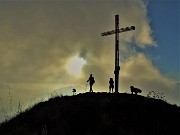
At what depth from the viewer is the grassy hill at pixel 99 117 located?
24.7 meters

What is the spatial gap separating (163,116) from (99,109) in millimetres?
4670

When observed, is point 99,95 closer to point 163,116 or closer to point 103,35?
point 163,116

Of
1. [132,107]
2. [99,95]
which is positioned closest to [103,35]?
[99,95]

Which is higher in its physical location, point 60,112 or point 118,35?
point 118,35

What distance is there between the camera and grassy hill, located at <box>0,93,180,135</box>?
2470 centimetres

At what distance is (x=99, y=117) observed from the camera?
84.4 ft

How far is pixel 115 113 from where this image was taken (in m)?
26.2

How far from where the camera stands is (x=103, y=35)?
36094mm

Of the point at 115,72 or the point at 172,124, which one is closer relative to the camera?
the point at 172,124

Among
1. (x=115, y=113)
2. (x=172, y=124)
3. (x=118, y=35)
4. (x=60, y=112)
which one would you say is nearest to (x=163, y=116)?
(x=172, y=124)

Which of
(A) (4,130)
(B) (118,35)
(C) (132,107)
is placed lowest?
(A) (4,130)

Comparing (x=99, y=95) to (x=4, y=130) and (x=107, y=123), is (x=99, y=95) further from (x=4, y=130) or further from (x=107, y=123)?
(x=4, y=130)

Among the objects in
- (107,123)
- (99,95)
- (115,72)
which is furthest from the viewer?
(115,72)

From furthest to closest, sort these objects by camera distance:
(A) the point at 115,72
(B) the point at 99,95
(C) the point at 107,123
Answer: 1. (A) the point at 115,72
2. (B) the point at 99,95
3. (C) the point at 107,123
